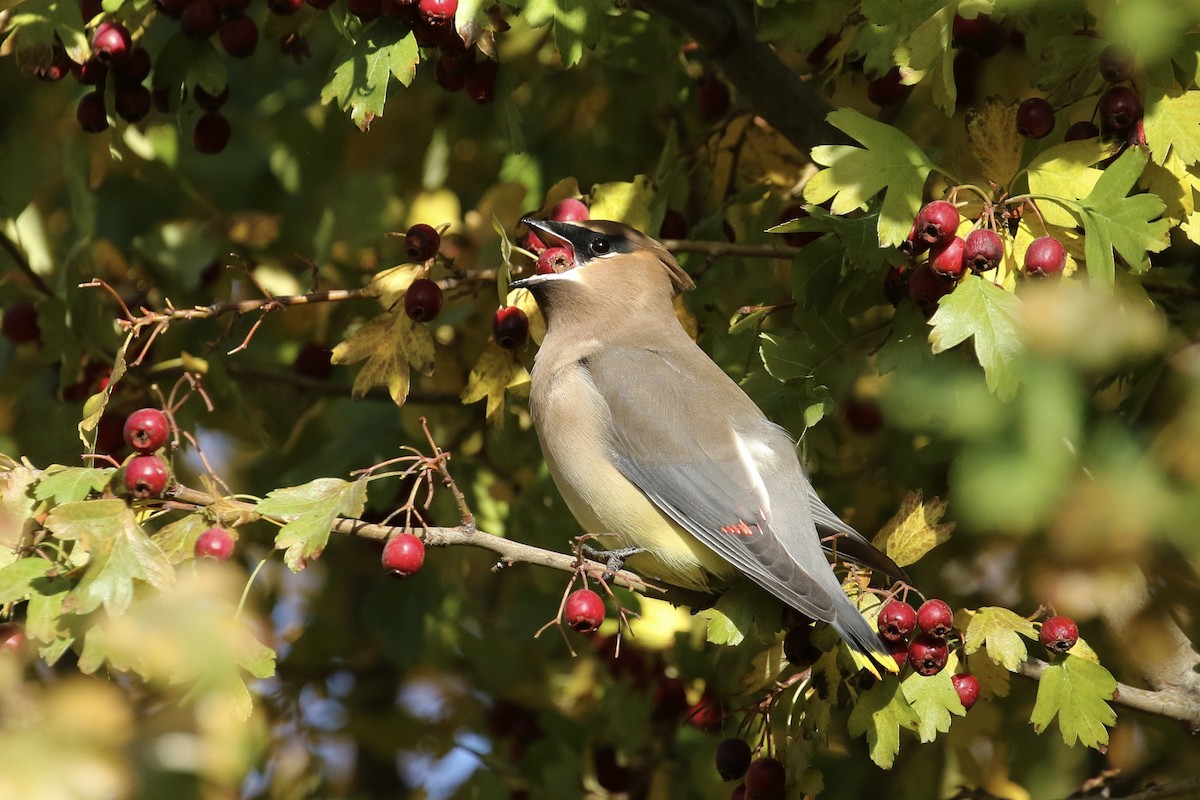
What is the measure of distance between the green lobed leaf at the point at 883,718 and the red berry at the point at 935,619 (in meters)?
0.17

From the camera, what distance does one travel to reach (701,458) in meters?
3.87

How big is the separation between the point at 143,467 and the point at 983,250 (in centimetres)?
171

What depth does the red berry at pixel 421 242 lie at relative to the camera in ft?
11.9

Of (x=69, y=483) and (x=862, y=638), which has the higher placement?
(x=69, y=483)

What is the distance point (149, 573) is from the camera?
9.02 ft

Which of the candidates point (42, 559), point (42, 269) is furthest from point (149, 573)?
point (42, 269)

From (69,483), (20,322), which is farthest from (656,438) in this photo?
(20,322)

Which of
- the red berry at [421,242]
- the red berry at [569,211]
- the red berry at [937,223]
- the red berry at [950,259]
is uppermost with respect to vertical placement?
the red berry at [937,223]

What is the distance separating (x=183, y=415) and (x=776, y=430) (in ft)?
5.10

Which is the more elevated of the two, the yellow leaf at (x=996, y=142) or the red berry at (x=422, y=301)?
the yellow leaf at (x=996, y=142)

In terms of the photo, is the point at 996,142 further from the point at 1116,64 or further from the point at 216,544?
the point at 216,544

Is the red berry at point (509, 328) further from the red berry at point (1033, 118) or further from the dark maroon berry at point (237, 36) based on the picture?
the red berry at point (1033, 118)

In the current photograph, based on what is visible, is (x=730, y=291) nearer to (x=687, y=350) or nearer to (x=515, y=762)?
(x=687, y=350)

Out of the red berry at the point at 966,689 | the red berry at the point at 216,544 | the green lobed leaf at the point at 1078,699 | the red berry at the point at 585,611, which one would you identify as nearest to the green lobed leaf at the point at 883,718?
the red berry at the point at 966,689
